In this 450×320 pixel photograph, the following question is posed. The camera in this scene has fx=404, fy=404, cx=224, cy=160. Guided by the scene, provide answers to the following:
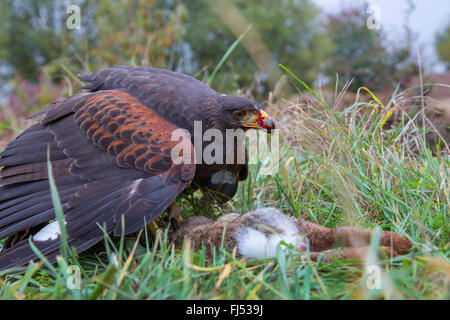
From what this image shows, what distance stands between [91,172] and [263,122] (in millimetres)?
1316

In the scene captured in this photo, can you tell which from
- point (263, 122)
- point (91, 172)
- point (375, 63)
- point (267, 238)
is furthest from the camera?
point (375, 63)

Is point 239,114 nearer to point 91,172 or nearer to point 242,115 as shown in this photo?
point 242,115

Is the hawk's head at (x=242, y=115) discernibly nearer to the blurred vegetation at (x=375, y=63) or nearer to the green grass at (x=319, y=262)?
the green grass at (x=319, y=262)

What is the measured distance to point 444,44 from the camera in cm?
1259

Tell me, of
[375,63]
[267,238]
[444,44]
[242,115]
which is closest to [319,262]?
[267,238]

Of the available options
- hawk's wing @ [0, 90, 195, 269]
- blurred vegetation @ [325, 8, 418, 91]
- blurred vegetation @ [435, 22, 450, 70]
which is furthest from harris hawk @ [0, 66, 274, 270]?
blurred vegetation @ [435, 22, 450, 70]

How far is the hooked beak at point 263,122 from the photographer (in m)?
3.10

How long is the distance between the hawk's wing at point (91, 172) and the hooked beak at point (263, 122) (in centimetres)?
57

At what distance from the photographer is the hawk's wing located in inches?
99.1

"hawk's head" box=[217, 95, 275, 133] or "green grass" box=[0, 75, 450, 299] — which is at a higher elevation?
"hawk's head" box=[217, 95, 275, 133]

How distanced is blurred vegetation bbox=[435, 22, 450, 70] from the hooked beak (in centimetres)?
1051

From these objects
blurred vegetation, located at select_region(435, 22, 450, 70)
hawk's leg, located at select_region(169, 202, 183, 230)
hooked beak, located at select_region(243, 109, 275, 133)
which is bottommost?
hawk's leg, located at select_region(169, 202, 183, 230)

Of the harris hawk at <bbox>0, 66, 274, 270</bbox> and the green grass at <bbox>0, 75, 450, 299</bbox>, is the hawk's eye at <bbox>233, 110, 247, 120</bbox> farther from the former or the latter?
the green grass at <bbox>0, 75, 450, 299</bbox>
